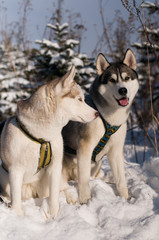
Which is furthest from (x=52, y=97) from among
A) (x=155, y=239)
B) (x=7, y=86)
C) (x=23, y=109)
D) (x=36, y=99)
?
(x=7, y=86)

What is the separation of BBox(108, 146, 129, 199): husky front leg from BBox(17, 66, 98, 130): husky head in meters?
0.97

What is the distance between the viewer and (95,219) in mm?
2498

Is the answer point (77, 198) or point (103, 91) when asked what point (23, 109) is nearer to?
point (103, 91)

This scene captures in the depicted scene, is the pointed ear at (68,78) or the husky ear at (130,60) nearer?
the pointed ear at (68,78)

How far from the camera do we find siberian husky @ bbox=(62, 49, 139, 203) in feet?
9.73

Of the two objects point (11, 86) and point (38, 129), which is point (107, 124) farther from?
point (11, 86)

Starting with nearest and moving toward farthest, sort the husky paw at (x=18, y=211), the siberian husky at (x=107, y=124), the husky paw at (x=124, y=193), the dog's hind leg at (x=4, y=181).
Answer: the husky paw at (x=18, y=211) < the dog's hind leg at (x=4, y=181) < the siberian husky at (x=107, y=124) < the husky paw at (x=124, y=193)

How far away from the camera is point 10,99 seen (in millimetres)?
9016

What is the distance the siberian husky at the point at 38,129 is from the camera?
2.36 meters

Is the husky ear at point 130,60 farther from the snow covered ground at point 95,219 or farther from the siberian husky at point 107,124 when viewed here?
the snow covered ground at point 95,219

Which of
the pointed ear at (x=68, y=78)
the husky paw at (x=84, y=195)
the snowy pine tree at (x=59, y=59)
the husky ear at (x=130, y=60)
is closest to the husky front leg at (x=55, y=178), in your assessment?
the husky paw at (x=84, y=195)

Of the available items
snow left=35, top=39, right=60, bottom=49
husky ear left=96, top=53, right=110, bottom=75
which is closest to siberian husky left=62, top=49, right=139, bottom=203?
husky ear left=96, top=53, right=110, bottom=75

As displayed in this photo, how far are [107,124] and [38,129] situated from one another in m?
0.93

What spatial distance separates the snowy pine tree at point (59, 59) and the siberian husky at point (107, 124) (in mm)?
4636
